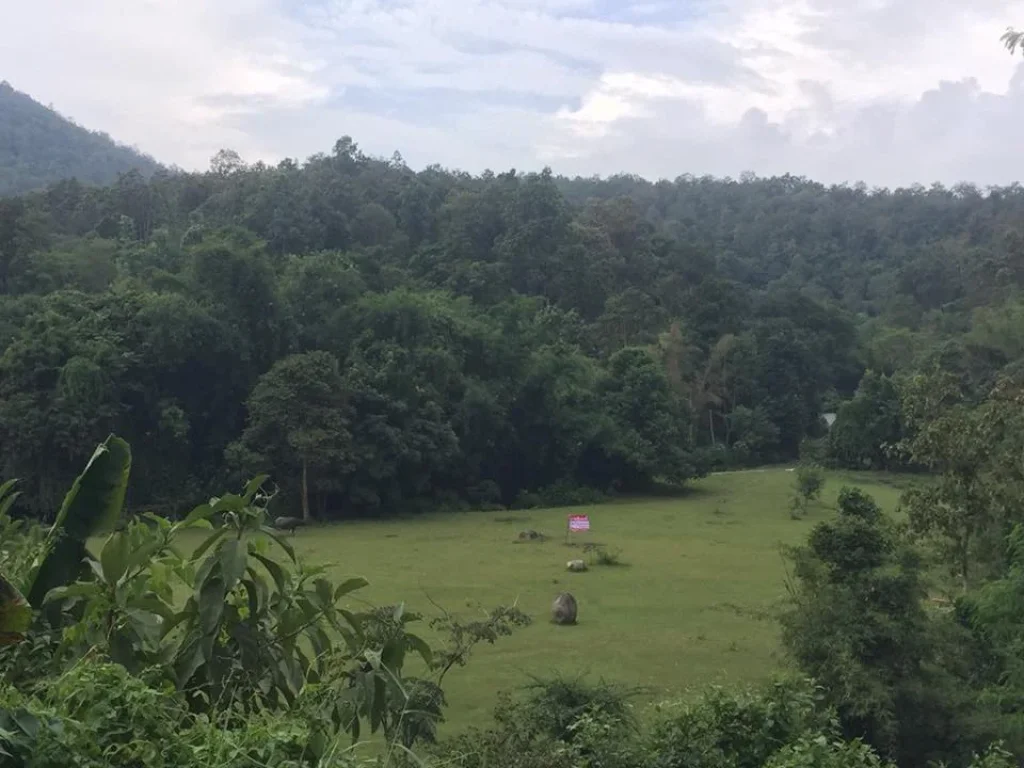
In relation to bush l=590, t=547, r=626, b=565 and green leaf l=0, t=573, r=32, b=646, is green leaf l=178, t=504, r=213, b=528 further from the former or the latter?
bush l=590, t=547, r=626, b=565

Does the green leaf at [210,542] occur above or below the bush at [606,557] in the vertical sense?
Answer: above

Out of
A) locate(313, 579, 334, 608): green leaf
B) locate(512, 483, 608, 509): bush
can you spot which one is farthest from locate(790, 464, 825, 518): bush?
locate(313, 579, 334, 608): green leaf

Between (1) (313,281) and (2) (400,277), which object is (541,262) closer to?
(2) (400,277)

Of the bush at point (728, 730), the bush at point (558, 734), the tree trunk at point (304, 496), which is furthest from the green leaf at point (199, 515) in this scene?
the tree trunk at point (304, 496)

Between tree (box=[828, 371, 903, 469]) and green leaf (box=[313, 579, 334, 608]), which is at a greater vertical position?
green leaf (box=[313, 579, 334, 608])

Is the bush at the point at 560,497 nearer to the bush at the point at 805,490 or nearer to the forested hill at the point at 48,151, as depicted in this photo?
the bush at the point at 805,490

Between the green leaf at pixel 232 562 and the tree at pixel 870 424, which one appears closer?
the green leaf at pixel 232 562

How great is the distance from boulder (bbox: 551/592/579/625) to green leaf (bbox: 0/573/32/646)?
412 inches

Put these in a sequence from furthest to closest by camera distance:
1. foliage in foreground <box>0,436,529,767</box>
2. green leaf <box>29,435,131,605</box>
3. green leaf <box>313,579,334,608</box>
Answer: green leaf <box>29,435,131,605</box>
green leaf <box>313,579,334,608</box>
foliage in foreground <box>0,436,529,767</box>

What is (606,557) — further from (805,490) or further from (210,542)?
(210,542)

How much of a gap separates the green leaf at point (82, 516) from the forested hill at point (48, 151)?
5768 cm

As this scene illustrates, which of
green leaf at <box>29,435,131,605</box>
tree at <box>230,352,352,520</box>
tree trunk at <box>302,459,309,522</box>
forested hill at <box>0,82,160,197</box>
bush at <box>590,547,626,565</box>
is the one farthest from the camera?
forested hill at <box>0,82,160,197</box>

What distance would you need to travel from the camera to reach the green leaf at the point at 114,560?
271 cm

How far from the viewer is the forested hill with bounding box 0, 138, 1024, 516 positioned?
2148 cm
